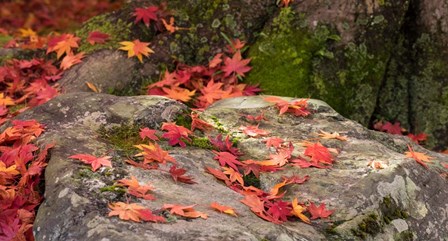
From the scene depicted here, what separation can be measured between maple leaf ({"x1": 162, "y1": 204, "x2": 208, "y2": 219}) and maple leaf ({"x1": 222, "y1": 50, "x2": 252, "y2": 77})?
8.12ft

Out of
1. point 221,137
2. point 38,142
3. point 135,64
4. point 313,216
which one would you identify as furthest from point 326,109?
point 38,142

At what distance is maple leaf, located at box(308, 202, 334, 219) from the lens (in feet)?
10.1

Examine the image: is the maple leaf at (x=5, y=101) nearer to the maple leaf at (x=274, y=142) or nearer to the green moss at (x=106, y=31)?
the green moss at (x=106, y=31)

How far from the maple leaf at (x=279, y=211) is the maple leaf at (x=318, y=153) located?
24.4 inches

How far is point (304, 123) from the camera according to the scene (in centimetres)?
419

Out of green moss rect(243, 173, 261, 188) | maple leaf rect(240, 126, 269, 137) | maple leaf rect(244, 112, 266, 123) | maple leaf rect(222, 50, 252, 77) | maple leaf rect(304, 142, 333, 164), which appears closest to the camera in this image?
green moss rect(243, 173, 261, 188)

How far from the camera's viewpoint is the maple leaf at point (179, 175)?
10.4 ft

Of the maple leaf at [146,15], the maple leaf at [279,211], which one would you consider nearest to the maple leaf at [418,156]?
the maple leaf at [279,211]

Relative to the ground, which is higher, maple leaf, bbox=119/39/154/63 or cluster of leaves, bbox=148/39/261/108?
maple leaf, bbox=119/39/154/63

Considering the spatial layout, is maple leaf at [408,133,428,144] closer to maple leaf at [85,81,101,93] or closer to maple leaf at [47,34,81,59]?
maple leaf at [85,81,101,93]

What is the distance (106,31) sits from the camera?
5434 mm

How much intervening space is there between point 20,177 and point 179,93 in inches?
72.3

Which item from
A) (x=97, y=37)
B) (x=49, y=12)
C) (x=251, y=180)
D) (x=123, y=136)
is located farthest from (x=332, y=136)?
(x=49, y=12)

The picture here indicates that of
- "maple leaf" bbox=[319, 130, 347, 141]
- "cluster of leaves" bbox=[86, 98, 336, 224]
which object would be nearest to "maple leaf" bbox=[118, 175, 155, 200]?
"cluster of leaves" bbox=[86, 98, 336, 224]
